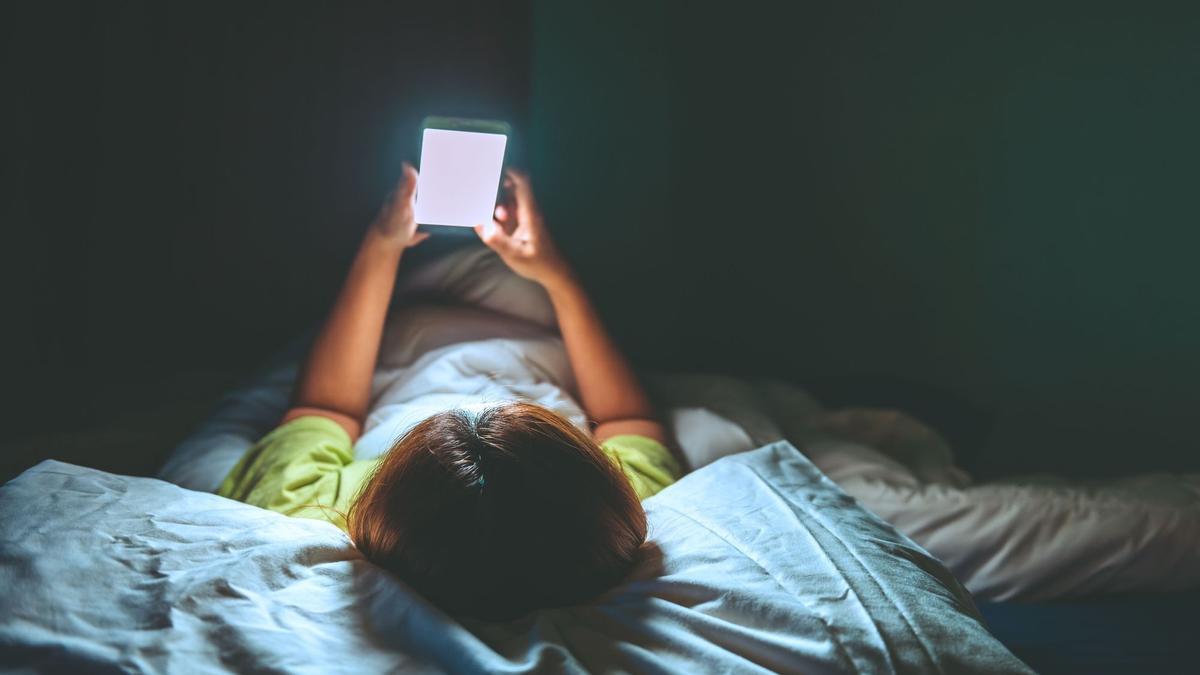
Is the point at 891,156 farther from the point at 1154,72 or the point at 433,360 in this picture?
the point at 433,360

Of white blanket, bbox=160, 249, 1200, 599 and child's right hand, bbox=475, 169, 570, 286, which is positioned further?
child's right hand, bbox=475, 169, 570, 286

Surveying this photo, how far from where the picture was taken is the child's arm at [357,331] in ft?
3.59

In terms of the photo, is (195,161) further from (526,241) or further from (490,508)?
(490,508)

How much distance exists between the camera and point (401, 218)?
1146 mm

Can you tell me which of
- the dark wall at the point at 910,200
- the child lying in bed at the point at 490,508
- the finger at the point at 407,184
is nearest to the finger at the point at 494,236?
the finger at the point at 407,184

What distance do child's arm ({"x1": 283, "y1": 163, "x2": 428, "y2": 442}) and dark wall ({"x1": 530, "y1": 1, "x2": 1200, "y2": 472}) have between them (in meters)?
0.57

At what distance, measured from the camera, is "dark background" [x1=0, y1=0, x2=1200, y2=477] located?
54.9 inches

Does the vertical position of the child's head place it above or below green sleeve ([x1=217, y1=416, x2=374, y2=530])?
above

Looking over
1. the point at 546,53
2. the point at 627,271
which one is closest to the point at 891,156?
the point at 627,271

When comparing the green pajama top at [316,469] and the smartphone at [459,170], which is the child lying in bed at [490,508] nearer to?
the green pajama top at [316,469]

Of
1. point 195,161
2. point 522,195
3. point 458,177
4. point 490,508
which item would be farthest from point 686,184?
point 490,508

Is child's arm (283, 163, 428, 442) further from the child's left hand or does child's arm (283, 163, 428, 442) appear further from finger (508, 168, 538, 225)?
finger (508, 168, 538, 225)

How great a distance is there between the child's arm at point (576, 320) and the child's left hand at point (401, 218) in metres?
0.09

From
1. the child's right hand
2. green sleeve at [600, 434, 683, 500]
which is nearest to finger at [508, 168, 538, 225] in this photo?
the child's right hand
